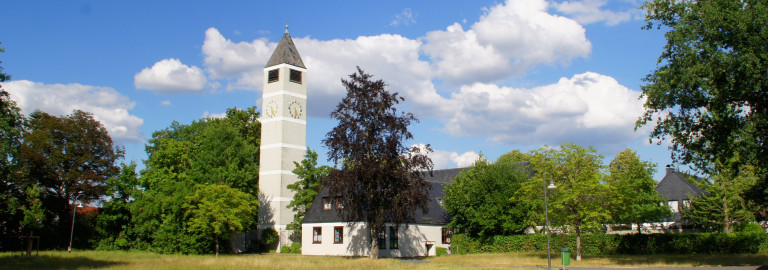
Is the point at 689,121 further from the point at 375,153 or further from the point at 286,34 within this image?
the point at 286,34

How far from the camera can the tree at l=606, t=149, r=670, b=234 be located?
33969mm

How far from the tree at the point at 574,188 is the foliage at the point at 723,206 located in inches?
390

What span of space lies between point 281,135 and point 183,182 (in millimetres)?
9815

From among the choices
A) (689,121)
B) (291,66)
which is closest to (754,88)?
(689,121)

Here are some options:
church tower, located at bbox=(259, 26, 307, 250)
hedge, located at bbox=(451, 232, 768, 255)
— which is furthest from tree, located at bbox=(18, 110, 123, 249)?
hedge, located at bbox=(451, 232, 768, 255)

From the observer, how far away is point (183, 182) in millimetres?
46344

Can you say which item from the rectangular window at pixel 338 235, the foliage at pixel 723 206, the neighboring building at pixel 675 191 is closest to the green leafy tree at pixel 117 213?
the rectangular window at pixel 338 235

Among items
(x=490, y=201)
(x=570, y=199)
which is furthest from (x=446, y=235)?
(x=570, y=199)

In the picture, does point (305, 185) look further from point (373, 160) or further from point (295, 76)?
point (373, 160)

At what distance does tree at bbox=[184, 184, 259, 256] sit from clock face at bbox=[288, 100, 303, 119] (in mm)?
10425

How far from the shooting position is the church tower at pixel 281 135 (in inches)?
2052

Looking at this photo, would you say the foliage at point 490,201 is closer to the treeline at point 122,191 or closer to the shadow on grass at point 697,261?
the shadow on grass at point 697,261

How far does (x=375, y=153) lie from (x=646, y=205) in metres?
27.8

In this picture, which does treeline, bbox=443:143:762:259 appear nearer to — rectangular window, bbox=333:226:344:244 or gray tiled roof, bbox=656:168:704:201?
gray tiled roof, bbox=656:168:704:201
